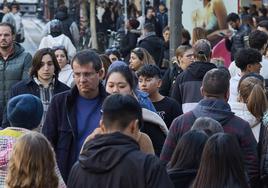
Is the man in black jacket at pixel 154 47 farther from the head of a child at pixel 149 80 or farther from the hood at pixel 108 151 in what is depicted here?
the hood at pixel 108 151

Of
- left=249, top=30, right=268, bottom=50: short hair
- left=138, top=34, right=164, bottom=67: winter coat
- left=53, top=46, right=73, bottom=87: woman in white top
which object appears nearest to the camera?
left=53, top=46, right=73, bottom=87: woman in white top

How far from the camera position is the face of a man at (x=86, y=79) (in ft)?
24.2

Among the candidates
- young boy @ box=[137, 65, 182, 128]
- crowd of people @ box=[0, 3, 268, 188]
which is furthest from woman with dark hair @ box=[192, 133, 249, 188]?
young boy @ box=[137, 65, 182, 128]

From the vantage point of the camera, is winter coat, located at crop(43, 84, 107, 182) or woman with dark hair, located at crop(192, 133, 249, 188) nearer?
woman with dark hair, located at crop(192, 133, 249, 188)

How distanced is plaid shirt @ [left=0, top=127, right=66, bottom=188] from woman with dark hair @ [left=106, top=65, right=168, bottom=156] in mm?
1192

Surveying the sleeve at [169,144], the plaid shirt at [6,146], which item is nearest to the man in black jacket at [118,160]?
the plaid shirt at [6,146]

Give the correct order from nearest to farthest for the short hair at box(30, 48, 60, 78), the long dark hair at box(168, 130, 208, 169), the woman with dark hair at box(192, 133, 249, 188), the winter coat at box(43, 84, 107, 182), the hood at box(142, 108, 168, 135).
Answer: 1. the woman with dark hair at box(192, 133, 249, 188)
2. the long dark hair at box(168, 130, 208, 169)
3. the winter coat at box(43, 84, 107, 182)
4. the hood at box(142, 108, 168, 135)
5. the short hair at box(30, 48, 60, 78)

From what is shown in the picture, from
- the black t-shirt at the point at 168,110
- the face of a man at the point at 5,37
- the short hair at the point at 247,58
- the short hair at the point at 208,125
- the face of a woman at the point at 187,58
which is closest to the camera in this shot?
the short hair at the point at 208,125

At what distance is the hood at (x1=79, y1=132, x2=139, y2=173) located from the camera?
5.37 m

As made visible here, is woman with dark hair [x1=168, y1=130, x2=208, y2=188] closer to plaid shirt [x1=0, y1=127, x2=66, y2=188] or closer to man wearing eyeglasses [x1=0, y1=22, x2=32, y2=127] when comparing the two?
plaid shirt [x1=0, y1=127, x2=66, y2=188]

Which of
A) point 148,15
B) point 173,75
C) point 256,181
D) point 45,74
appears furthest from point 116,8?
point 256,181

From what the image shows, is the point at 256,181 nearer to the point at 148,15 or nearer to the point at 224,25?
the point at 224,25

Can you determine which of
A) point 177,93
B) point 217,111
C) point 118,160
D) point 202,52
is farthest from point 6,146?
point 202,52

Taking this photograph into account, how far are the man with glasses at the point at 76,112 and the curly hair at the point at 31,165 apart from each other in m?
1.76
